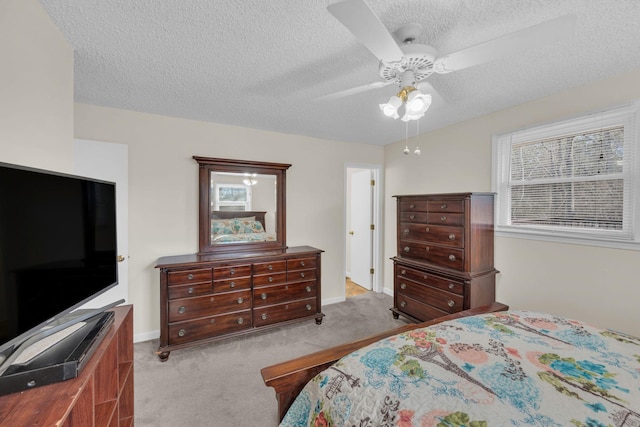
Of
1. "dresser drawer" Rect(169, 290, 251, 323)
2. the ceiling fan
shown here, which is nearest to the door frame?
"dresser drawer" Rect(169, 290, 251, 323)

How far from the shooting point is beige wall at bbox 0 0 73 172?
41.1 inches

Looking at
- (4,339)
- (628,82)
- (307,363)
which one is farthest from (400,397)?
(628,82)

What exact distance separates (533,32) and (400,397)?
A: 5.30ft

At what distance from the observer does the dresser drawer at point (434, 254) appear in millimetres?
2618

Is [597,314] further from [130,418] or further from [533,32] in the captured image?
[130,418]

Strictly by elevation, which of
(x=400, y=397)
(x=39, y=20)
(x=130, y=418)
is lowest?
(x=130, y=418)

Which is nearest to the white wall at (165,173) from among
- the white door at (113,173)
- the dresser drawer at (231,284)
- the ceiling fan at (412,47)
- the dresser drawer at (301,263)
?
the white door at (113,173)

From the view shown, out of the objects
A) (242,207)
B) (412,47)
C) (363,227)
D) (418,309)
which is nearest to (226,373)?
(242,207)

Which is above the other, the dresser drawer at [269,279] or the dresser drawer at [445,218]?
the dresser drawer at [445,218]

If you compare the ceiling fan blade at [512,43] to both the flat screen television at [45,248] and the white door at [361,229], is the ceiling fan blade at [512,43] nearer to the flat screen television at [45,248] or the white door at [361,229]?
the flat screen television at [45,248]

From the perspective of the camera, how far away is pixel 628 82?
1.94 m

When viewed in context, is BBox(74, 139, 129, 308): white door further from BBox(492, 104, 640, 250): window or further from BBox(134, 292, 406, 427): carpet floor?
BBox(492, 104, 640, 250): window

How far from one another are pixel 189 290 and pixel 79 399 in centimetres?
180

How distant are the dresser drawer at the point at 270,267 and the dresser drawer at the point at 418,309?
1.55 meters
